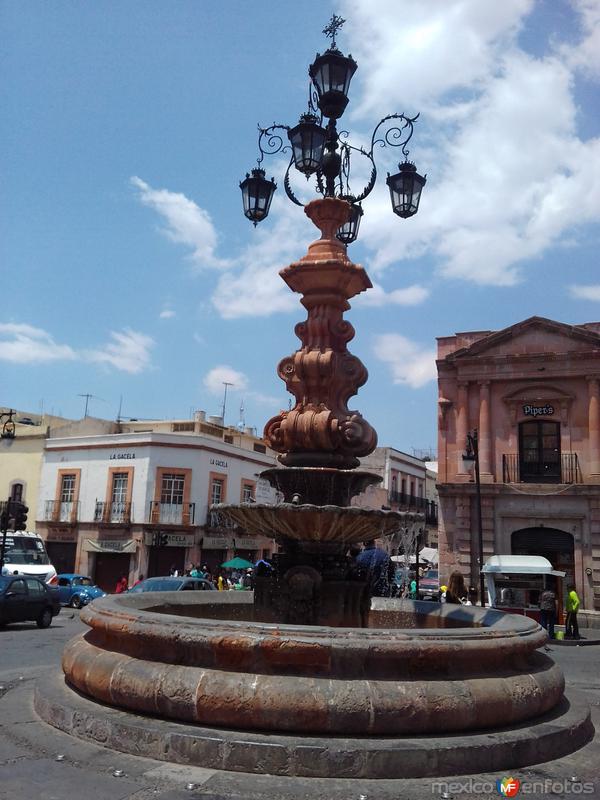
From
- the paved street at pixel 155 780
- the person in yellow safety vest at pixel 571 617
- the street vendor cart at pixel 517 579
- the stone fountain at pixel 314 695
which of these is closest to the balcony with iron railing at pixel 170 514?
the street vendor cart at pixel 517 579

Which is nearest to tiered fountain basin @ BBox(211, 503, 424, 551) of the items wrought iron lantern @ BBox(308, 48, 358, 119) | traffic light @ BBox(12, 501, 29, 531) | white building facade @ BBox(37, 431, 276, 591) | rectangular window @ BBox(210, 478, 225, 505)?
wrought iron lantern @ BBox(308, 48, 358, 119)

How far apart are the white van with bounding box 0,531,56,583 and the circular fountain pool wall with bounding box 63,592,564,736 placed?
19.1m

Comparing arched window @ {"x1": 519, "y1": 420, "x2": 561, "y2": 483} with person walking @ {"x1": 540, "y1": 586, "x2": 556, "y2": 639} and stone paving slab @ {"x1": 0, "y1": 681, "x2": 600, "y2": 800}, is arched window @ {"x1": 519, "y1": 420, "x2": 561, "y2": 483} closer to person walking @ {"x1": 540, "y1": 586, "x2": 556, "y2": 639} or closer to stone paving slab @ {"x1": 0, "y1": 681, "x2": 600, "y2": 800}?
person walking @ {"x1": 540, "y1": 586, "x2": 556, "y2": 639}

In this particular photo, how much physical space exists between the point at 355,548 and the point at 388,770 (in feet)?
13.1

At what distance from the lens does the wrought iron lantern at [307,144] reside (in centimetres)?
750

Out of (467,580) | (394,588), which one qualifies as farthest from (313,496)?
(467,580)

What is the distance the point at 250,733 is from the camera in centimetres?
410

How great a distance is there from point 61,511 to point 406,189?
31480 mm

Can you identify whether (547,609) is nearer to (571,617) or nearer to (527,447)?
(571,617)

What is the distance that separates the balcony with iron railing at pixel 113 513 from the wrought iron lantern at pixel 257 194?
27292 mm

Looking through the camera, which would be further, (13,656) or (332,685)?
(13,656)

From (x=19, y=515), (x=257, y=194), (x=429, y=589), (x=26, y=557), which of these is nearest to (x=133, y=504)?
(x=26, y=557)

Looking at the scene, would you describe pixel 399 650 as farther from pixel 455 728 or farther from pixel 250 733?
pixel 250 733

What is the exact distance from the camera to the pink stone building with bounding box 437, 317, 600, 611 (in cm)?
2417
